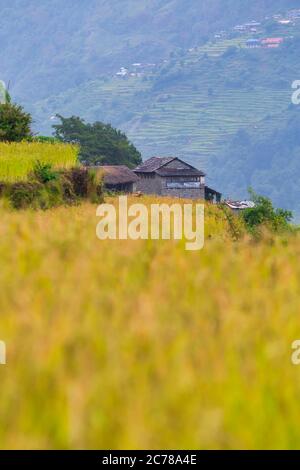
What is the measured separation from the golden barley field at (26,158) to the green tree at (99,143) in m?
121

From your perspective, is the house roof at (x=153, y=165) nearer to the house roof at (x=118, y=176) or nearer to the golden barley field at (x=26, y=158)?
the house roof at (x=118, y=176)

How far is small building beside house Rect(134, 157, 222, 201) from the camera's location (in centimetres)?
13538

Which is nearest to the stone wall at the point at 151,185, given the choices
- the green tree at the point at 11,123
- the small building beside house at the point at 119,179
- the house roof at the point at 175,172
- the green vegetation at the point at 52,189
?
the house roof at the point at 175,172

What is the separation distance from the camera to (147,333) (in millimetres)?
6359

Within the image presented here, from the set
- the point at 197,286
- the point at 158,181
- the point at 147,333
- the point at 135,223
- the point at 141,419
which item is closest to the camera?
the point at 141,419

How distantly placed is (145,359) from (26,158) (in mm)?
19880

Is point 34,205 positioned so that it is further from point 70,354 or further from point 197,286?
point 70,354

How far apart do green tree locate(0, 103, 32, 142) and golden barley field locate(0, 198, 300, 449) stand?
2607cm

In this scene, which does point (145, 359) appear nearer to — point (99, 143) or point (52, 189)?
point (52, 189)

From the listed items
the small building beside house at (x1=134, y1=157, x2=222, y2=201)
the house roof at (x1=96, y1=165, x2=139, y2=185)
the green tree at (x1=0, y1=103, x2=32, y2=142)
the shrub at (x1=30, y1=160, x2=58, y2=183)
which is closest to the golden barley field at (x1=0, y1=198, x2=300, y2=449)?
the shrub at (x1=30, y1=160, x2=58, y2=183)

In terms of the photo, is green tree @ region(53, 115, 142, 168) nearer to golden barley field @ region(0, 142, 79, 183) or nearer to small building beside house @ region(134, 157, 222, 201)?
small building beside house @ region(134, 157, 222, 201)

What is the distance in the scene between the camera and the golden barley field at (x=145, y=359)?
5.47 metres

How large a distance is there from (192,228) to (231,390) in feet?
28.3
